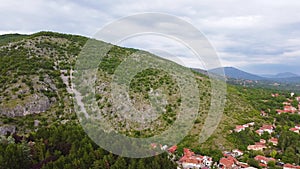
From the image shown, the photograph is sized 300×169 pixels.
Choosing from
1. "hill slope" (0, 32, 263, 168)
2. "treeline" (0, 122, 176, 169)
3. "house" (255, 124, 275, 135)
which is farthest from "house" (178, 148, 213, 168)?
"house" (255, 124, 275, 135)

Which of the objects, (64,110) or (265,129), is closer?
(64,110)

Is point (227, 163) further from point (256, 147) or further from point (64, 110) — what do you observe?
point (64, 110)

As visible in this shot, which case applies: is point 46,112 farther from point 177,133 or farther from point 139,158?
point 139,158

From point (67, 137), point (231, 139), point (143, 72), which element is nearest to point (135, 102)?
point (143, 72)

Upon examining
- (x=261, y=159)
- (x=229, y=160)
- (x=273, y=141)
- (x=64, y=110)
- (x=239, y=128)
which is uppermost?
(x=64, y=110)

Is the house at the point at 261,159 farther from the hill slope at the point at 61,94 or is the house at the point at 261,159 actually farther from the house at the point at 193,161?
the house at the point at 193,161

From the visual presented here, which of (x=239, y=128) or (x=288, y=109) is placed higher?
(x=288, y=109)

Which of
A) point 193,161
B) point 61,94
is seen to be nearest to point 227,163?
point 193,161

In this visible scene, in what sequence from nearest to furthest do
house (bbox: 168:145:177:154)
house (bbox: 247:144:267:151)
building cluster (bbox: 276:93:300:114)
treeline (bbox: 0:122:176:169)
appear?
treeline (bbox: 0:122:176:169)
house (bbox: 168:145:177:154)
house (bbox: 247:144:267:151)
building cluster (bbox: 276:93:300:114)

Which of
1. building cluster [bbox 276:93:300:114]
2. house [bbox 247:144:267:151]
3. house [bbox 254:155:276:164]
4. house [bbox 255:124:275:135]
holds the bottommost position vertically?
house [bbox 254:155:276:164]

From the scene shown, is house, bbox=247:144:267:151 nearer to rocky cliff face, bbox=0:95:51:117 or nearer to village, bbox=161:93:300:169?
village, bbox=161:93:300:169
